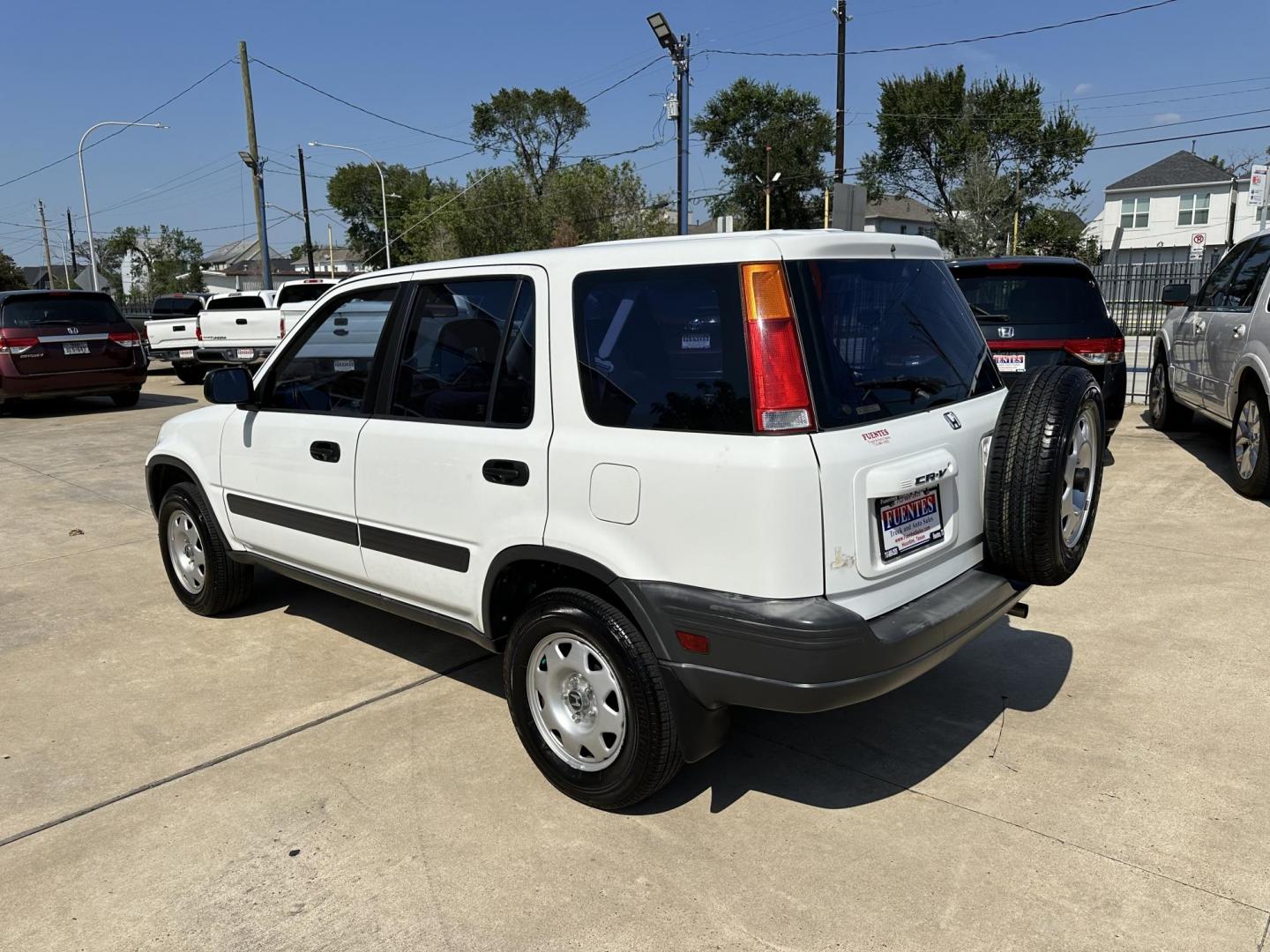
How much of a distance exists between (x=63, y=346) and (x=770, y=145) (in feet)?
184

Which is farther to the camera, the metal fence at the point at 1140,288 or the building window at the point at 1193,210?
the building window at the point at 1193,210

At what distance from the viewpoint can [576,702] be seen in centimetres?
321

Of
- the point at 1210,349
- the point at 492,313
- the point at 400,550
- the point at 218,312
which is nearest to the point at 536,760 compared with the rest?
the point at 400,550

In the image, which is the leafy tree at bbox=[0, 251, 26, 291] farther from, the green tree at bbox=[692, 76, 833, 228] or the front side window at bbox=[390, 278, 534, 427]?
the front side window at bbox=[390, 278, 534, 427]

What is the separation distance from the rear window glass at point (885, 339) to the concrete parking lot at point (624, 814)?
1.36 metres

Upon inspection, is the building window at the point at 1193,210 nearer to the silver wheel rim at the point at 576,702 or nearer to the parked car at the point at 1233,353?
the parked car at the point at 1233,353

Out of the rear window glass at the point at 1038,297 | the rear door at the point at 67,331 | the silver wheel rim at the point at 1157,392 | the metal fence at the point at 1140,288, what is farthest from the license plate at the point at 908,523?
the rear door at the point at 67,331

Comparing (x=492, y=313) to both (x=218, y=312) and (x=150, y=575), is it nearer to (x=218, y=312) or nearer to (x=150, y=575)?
(x=150, y=575)

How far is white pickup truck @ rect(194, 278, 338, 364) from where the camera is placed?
608 inches

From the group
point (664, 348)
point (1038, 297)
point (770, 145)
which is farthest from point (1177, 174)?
point (664, 348)

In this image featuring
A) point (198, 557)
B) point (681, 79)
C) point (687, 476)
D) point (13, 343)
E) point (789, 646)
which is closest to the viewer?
point (789, 646)

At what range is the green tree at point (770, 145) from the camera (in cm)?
6309

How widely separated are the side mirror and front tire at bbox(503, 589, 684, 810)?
6.45ft

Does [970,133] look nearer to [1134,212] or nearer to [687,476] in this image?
[1134,212]
